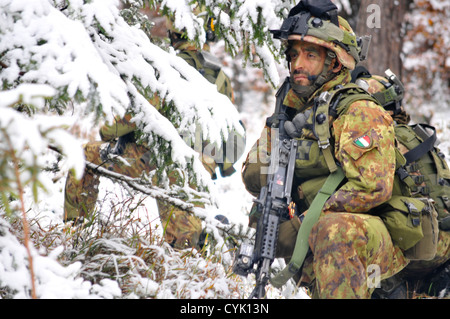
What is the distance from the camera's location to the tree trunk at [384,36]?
8.74m

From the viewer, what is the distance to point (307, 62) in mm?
3941

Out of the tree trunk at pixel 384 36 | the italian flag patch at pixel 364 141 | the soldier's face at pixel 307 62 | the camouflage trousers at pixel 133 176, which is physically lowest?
the camouflage trousers at pixel 133 176

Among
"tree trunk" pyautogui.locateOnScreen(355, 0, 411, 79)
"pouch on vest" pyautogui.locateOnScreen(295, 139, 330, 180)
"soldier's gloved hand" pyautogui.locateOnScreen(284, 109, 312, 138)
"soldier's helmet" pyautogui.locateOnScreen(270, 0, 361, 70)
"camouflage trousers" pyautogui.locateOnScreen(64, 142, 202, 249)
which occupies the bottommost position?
"camouflage trousers" pyautogui.locateOnScreen(64, 142, 202, 249)

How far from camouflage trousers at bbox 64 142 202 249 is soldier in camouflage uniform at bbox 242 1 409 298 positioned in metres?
0.82

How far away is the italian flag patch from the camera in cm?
329

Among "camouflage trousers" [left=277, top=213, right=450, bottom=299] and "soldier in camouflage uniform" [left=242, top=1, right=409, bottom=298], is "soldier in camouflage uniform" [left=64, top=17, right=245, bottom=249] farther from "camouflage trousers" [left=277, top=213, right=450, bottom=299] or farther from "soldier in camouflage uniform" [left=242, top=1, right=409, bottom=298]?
"camouflage trousers" [left=277, top=213, right=450, bottom=299]

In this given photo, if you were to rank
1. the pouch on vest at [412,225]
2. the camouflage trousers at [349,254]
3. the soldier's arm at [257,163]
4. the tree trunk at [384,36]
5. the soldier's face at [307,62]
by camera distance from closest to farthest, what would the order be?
1. the camouflage trousers at [349,254]
2. the pouch on vest at [412,225]
3. the soldier's face at [307,62]
4. the soldier's arm at [257,163]
5. the tree trunk at [384,36]

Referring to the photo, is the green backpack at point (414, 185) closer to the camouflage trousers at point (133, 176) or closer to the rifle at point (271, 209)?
the rifle at point (271, 209)

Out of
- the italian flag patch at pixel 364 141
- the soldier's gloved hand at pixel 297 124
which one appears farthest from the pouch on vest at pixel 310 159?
the italian flag patch at pixel 364 141

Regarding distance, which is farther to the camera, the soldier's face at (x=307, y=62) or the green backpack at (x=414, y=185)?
the soldier's face at (x=307, y=62)

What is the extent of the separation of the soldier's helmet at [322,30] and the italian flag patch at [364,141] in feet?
2.64

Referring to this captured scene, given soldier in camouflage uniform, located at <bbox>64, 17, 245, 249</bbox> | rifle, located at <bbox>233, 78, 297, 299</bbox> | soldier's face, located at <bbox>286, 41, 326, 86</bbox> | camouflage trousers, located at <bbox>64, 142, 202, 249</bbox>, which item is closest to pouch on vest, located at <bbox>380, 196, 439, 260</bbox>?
rifle, located at <bbox>233, 78, 297, 299</bbox>

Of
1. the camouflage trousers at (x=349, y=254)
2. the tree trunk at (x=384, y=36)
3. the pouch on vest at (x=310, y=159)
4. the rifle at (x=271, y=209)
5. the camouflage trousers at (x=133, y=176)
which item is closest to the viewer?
the camouflage trousers at (x=349, y=254)

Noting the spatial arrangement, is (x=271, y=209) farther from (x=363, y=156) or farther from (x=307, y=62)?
(x=307, y=62)
